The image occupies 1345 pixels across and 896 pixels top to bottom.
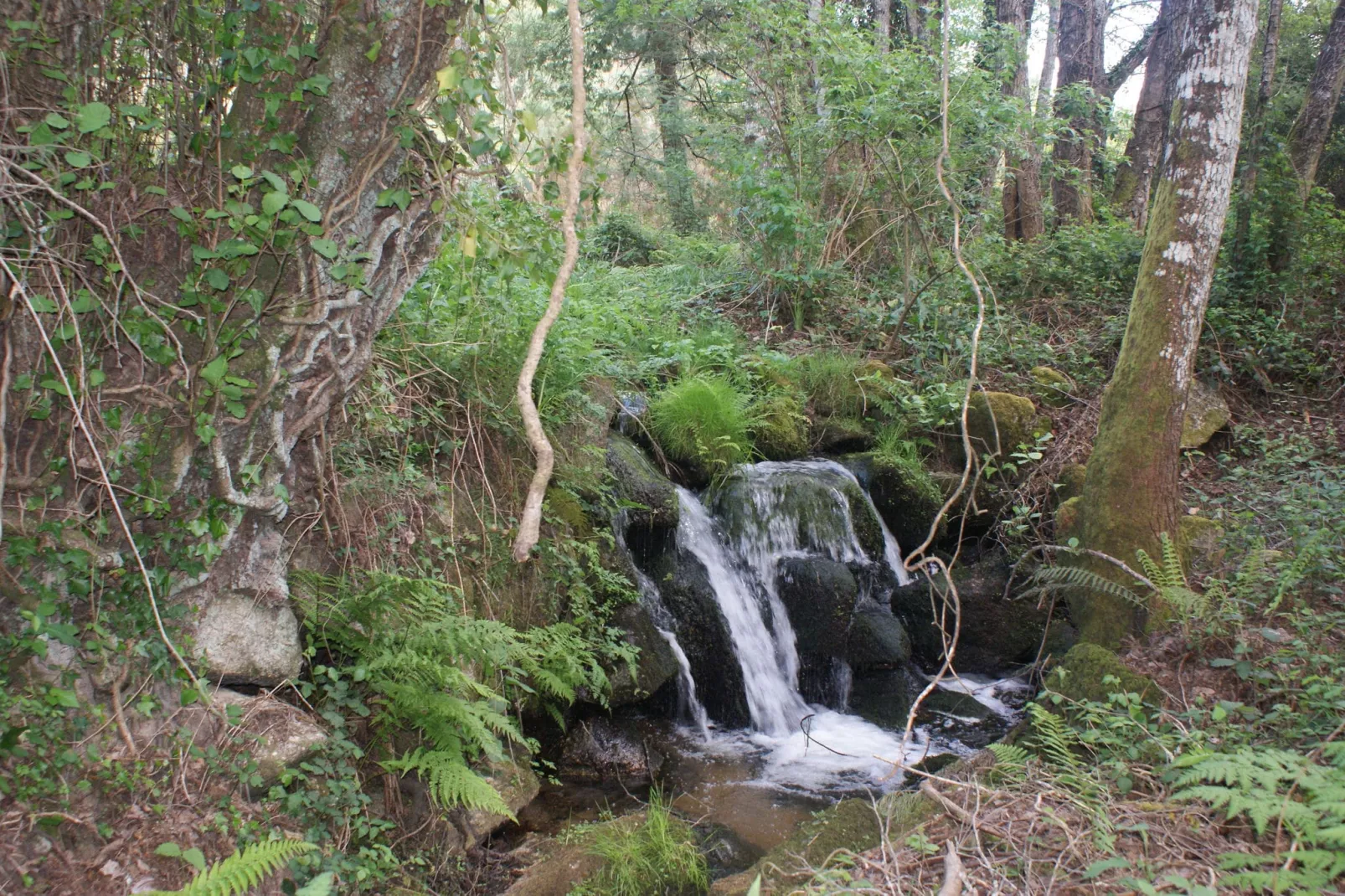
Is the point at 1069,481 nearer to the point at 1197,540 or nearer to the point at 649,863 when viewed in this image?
the point at 1197,540

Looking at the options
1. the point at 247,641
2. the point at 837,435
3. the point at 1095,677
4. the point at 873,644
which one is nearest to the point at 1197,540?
the point at 1095,677

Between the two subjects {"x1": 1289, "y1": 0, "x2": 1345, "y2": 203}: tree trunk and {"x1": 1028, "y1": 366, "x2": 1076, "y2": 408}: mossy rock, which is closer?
{"x1": 1028, "y1": 366, "x2": 1076, "y2": 408}: mossy rock

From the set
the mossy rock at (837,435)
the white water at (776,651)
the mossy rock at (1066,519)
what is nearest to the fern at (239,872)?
the white water at (776,651)

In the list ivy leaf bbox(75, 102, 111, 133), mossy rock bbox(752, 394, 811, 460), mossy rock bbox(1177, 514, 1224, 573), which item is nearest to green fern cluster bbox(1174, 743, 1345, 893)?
mossy rock bbox(1177, 514, 1224, 573)

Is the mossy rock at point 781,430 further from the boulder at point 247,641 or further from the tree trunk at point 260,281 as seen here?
the boulder at point 247,641

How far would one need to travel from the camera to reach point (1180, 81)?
579cm

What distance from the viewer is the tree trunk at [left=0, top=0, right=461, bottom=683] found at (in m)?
3.13

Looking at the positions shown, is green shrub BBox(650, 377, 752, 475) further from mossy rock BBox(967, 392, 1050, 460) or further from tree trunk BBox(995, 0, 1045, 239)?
tree trunk BBox(995, 0, 1045, 239)

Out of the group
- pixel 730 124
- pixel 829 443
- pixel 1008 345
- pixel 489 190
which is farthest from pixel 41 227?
pixel 730 124

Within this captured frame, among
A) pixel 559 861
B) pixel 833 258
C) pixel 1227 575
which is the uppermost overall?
Answer: pixel 833 258

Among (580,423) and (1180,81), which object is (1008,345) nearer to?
(1180,81)

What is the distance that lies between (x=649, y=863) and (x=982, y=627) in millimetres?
4340

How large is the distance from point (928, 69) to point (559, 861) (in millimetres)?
8136

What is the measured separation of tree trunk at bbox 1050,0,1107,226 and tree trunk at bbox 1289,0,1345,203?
2558 mm
